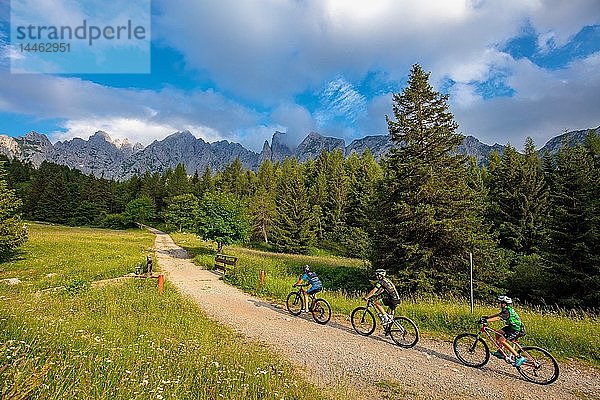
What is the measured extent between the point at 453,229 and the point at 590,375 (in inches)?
483

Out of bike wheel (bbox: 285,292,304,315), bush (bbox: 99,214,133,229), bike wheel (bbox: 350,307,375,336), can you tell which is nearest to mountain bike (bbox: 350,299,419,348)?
bike wheel (bbox: 350,307,375,336)

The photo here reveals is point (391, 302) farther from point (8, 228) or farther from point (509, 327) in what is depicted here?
point (8, 228)

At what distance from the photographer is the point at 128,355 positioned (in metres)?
6.24

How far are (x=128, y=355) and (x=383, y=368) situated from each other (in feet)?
Answer: 18.9

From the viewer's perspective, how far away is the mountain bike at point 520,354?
7.36 meters

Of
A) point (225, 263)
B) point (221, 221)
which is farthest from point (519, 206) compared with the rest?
point (225, 263)

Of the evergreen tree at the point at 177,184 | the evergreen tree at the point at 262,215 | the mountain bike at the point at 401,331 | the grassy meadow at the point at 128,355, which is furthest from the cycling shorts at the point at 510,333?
the evergreen tree at the point at 177,184

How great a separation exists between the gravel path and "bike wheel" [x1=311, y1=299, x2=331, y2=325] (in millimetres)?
288

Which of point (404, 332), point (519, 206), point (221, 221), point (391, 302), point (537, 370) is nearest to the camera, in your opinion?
point (537, 370)

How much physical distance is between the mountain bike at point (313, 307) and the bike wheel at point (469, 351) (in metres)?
4.67

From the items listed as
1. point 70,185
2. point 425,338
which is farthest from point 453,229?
point 70,185

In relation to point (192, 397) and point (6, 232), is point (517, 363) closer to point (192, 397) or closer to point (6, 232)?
point (192, 397)

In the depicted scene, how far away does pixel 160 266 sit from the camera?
2811 centimetres

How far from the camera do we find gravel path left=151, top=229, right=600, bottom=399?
689 cm
